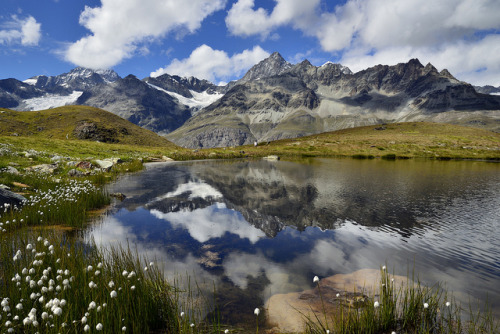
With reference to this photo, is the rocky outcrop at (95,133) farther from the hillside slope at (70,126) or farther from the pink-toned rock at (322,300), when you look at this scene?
the pink-toned rock at (322,300)

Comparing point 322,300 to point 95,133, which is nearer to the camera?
point 322,300

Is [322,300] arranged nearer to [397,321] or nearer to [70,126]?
[397,321]

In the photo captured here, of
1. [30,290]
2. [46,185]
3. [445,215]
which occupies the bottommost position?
[445,215]

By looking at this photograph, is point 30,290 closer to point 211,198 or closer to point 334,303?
point 334,303

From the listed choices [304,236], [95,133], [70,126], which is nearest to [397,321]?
[304,236]

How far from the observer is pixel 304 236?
13.9 metres

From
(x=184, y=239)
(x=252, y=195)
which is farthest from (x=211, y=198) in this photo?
(x=184, y=239)

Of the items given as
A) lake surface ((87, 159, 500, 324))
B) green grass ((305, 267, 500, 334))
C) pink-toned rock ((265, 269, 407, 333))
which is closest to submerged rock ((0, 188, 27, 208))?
lake surface ((87, 159, 500, 324))

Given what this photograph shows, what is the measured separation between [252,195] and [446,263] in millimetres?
17160

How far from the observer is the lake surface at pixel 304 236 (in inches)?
356

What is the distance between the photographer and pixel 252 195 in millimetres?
25328

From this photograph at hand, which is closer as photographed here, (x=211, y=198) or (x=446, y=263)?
(x=446, y=263)

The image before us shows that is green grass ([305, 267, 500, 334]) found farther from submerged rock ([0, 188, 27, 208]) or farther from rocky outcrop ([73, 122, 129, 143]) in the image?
rocky outcrop ([73, 122, 129, 143])

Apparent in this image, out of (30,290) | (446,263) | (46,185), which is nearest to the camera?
(30,290)
